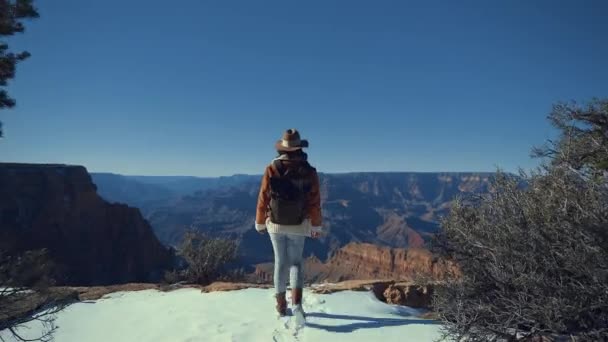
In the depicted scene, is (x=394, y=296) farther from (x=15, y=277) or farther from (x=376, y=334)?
(x=15, y=277)

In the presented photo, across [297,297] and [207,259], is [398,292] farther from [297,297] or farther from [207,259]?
[207,259]

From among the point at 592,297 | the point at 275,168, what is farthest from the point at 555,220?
the point at 275,168

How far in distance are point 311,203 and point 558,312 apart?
2.49 m

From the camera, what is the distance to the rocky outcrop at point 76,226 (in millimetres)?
41594

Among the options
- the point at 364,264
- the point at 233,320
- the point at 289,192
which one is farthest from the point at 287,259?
the point at 364,264

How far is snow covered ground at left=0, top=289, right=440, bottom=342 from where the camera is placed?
3971 mm

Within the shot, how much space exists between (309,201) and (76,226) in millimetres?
50699

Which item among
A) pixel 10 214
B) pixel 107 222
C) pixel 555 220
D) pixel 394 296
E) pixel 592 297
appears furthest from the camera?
pixel 107 222

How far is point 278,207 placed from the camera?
4262 millimetres

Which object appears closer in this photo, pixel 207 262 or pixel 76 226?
pixel 207 262

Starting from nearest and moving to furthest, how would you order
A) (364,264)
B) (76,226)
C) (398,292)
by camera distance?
(398,292), (76,226), (364,264)

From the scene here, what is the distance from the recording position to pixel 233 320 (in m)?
4.53

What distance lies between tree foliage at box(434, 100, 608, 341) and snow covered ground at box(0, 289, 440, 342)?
641mm

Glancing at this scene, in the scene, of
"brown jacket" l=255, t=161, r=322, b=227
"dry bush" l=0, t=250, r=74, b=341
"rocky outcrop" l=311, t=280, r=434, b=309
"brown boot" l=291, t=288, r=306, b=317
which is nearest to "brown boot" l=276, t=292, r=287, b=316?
"brown boot" l=291, t=288, r=306, b=317
